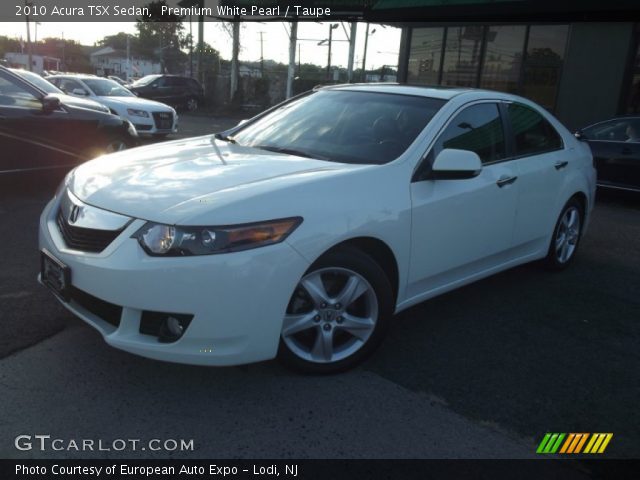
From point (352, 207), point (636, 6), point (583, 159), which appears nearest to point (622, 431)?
point (352, 207)

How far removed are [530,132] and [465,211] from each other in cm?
133

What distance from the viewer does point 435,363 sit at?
11.3 feet

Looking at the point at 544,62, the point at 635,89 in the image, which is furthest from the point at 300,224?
the point at 544,62

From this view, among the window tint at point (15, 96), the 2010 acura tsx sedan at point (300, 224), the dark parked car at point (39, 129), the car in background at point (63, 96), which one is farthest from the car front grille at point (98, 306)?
the car in background at point (63, 96)

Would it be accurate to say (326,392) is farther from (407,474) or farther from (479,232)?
(479,232)

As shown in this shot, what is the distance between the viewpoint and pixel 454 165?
3.41 m

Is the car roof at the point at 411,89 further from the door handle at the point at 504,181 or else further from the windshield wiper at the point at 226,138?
the windshield wiper at the point at 226,138

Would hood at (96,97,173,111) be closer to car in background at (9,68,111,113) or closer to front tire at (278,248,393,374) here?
car in background at (9,68,111,113)

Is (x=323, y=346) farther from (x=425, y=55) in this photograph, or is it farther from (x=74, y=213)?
(x=425, y=55)

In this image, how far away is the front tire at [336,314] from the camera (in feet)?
9.81

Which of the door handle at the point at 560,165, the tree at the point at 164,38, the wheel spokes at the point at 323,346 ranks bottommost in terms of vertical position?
the wheel spokes at the point at 323,346

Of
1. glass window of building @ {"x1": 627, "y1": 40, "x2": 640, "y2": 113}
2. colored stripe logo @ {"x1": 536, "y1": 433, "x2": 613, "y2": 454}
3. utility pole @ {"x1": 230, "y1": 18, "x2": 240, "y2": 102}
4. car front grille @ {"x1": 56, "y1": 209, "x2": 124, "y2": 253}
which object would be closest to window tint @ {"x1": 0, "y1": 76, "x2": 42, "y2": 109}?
car front grille @ {"x1": 56, "y1": 209, "x2": 124, "y2": 253}

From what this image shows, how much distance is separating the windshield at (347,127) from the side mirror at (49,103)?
3.63 meters

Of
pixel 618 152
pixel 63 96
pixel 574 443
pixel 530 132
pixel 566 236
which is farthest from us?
pixel 618 152
